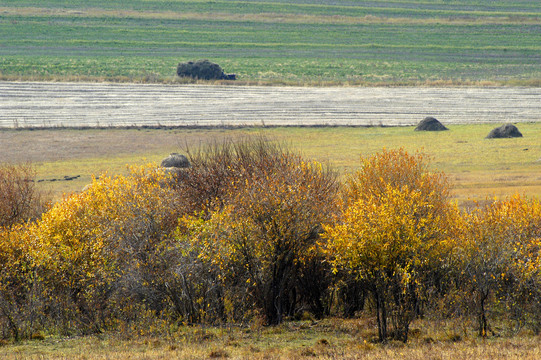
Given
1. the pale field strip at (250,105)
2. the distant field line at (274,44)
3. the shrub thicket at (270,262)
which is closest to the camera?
the shrub thicket at (270,262)

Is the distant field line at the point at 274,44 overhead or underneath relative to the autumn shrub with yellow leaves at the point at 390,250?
overhead

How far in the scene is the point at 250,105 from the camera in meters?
87.8

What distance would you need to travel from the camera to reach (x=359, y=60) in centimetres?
13550

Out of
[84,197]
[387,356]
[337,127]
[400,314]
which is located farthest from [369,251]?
[337,127]

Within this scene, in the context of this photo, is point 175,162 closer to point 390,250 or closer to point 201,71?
point 390,250

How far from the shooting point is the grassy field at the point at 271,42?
118 metres

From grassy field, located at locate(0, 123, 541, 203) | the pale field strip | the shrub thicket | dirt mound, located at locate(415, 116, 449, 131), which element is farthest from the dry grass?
the pale field strip

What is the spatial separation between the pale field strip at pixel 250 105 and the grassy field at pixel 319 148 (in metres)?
3.98

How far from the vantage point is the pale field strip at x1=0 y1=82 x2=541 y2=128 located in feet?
261

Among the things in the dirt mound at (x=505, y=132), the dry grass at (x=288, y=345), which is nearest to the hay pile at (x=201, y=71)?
the dirt mound at (x=505, y=132)

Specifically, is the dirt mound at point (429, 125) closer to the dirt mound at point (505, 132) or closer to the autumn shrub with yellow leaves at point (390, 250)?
the dirt mound at point (505, 132)

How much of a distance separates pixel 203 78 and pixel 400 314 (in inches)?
3424

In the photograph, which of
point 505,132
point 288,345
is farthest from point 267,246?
point 505,132

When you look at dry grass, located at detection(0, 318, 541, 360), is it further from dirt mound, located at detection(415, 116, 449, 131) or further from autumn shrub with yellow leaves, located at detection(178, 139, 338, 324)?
dirt mound, located at detection(415, 116, 449, 131)
